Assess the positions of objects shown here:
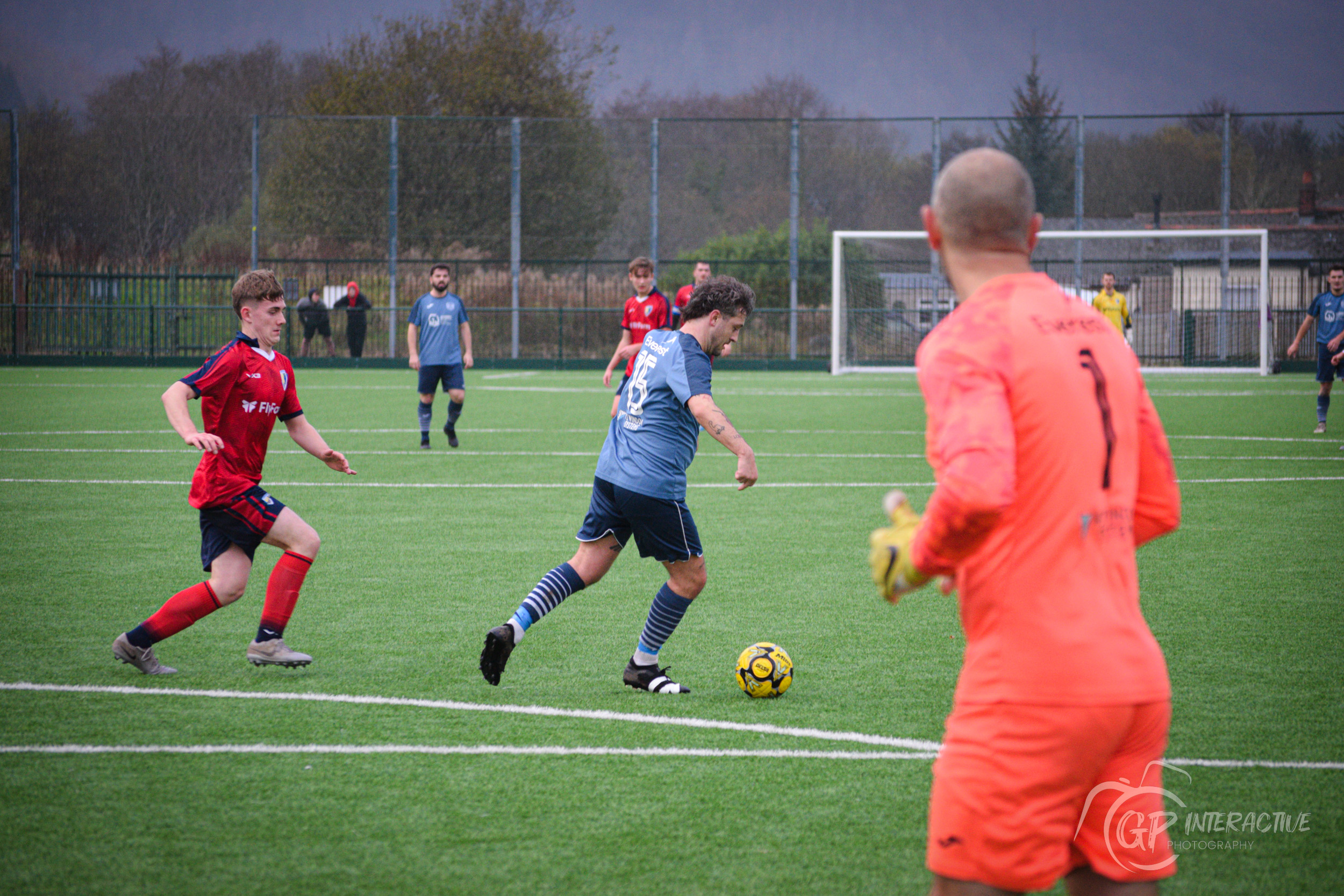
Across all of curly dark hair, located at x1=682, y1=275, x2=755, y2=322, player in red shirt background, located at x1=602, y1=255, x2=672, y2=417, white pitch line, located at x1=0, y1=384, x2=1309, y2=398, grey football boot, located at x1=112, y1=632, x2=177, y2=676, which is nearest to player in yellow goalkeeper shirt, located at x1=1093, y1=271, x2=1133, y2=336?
white pitch line, located at x1=0, y1=384, x2=1309, y2=398

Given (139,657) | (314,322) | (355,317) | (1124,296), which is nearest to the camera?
(139,657)

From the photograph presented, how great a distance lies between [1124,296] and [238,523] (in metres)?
28.6

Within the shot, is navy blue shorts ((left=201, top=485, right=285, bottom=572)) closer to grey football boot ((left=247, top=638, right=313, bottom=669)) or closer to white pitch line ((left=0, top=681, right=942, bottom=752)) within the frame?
grey football boot ((left=247, top=638, right=313, bottom=669))

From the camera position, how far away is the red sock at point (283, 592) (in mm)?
5480

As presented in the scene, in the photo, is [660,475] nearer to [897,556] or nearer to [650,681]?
[650,681]

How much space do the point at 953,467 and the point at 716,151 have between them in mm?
35251

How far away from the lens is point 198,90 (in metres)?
64.6

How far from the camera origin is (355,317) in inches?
1308

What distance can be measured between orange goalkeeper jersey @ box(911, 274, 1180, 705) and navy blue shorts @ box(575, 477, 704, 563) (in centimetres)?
290

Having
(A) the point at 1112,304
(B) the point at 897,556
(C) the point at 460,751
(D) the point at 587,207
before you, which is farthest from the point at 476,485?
(D) the point at 587,207

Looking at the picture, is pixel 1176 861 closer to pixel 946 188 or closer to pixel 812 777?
pixel 812 777

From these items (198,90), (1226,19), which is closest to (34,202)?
(198,90)

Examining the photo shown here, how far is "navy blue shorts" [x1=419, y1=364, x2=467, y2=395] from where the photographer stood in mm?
14750

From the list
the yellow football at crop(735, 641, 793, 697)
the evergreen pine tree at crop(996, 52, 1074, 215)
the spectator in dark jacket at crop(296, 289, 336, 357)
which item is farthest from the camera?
the evergreen pine tree at crop(996, 52, 1074, 215)
